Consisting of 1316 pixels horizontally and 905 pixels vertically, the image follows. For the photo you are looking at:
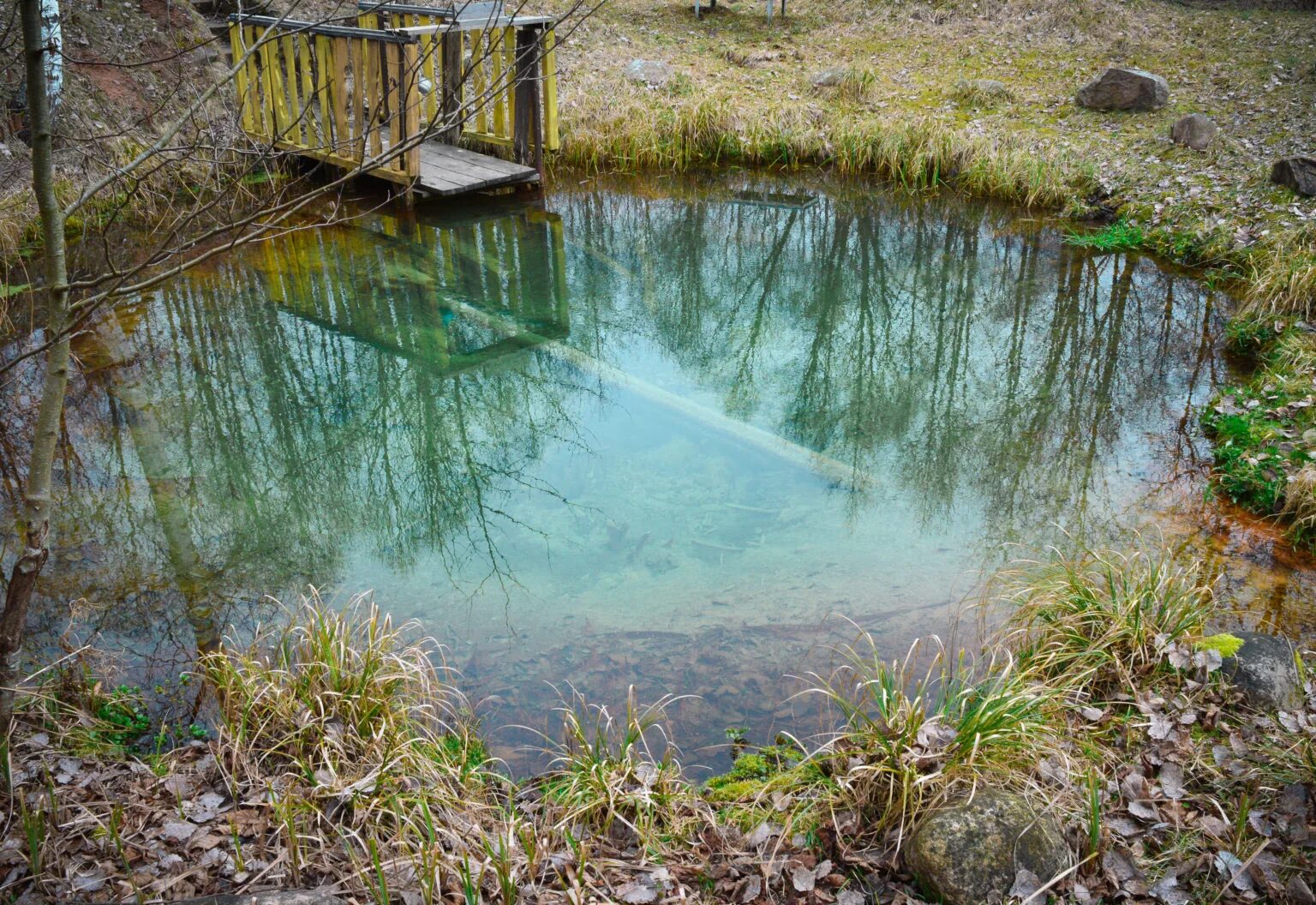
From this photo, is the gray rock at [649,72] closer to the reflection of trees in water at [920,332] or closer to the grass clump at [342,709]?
the reflection of trees in water at [920,332]

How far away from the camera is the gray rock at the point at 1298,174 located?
8664 mm

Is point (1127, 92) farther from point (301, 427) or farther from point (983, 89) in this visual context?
point (301, 427)

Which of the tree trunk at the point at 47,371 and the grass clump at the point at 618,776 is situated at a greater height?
the tree trunk at the point at 47,371

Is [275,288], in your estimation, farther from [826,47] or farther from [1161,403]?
[826,47]

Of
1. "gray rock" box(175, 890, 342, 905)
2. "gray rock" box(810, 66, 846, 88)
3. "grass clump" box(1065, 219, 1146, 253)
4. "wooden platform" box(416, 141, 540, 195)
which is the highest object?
"gray rock" box(810, 66, 846, 88)

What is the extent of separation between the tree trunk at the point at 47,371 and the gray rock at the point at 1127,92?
36.7ft

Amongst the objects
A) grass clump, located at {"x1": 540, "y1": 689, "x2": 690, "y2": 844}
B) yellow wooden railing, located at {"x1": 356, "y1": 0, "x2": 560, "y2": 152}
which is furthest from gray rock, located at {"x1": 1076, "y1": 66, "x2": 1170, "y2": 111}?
grass clump, located at {"x1": 540, "y1": 689, "x2": 690, "y2": 844}

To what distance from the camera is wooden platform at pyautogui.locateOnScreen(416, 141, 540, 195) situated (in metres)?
9.50

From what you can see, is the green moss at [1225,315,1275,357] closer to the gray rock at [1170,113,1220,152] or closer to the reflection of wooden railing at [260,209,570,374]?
the gray rock at [1170,113,1220,152]

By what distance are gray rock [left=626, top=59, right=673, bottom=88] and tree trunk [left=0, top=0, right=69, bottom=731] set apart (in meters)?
10.3

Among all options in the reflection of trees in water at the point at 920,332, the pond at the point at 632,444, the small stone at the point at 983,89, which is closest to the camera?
the pond at the point at 632,444

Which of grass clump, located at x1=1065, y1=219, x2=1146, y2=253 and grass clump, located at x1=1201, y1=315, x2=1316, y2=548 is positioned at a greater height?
grass clump, located at x1=1065, y1=219, x2=1146, y2=253

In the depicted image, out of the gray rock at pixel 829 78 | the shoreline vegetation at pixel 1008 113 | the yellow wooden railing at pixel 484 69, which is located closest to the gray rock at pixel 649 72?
the shoreline vegetation at pixel 1008 113

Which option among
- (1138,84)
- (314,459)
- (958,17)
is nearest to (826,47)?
(958,17)
